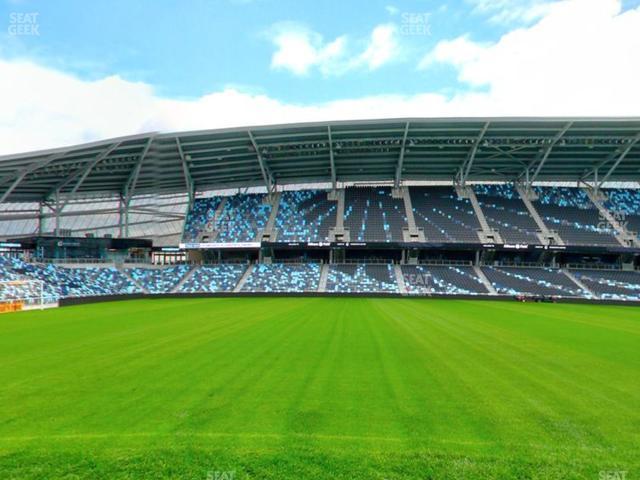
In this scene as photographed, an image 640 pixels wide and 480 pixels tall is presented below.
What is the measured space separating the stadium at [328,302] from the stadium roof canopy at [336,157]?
33 centimetres

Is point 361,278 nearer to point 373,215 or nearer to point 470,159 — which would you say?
point 373,215

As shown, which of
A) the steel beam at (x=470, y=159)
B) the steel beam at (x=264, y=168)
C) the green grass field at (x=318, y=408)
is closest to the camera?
the green grass field at (x=318, y=408)

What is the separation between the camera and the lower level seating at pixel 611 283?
3892 cm

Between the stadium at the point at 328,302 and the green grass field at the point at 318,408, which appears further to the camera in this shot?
the stadium at the point at 328,302

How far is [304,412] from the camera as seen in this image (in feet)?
22.5

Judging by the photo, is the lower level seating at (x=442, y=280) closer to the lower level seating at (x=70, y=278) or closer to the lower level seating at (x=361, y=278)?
the lower level seating at (x=361, y=278)

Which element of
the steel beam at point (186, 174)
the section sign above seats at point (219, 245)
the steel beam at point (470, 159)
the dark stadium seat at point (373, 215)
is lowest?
the section sign above seats at point (219, 245)

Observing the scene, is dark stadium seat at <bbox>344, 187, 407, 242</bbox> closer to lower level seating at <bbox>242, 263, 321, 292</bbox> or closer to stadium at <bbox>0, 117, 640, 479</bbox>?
stadium at <bbox>0, 117, 640, 479</bbox>

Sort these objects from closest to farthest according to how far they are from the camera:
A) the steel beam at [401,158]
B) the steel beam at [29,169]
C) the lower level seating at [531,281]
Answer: the steel beam at [29,169], the steel beam at [401,158], the lower level seating at [531,281]

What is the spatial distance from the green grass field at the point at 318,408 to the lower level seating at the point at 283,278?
2844cm

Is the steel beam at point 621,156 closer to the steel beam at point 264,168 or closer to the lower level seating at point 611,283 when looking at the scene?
the lower level seating at point 611,283

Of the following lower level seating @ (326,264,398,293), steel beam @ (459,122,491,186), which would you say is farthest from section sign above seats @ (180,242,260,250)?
steel beam @ (459,122,491,186)

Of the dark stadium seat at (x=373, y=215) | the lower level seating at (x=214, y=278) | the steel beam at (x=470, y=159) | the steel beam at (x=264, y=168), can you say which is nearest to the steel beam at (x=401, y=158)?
the dark stadium seat at (x=373, y=215)

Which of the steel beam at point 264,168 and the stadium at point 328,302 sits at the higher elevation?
the steel beam at point 264,168
